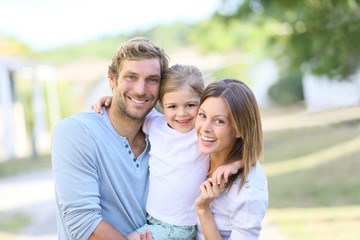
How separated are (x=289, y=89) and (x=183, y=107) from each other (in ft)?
93.6

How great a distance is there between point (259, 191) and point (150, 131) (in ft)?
3.02

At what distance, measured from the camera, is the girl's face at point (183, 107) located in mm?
2742

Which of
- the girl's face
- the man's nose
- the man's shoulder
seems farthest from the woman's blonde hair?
the man's shoulder

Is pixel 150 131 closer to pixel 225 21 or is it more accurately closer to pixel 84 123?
pixel 84 123

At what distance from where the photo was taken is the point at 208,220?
7.90ft

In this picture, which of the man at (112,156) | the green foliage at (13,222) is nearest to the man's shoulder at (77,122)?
the man at (112,156)

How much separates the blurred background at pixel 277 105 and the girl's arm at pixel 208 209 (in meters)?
0.90

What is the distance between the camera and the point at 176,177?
105 inches

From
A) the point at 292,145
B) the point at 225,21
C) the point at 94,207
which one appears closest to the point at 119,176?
the point at 94,207

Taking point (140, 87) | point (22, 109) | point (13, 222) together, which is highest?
point (140, 87)

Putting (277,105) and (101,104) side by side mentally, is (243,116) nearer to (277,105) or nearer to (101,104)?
(101,104)

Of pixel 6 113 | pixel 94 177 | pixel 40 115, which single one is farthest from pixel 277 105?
pixel 94 177

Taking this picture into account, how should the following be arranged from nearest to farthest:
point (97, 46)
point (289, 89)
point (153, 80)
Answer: point (153, 80)
point (289, 89)
point (97, 46)

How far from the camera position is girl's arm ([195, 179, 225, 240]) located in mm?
2375
